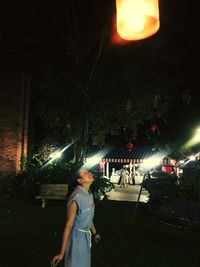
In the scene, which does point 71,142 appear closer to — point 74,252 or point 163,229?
point 163,229

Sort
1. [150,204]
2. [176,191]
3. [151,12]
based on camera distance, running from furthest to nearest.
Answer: [150,204], [176,191], [151,12]

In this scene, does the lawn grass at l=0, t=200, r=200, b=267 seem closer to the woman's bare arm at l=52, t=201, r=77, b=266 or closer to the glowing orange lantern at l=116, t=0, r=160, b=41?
the woman's bare arm at l=52, t=201, r=77, b=266

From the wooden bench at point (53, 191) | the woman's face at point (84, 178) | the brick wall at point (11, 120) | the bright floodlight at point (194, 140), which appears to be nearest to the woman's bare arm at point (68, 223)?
the woman's face at point (84, 178)

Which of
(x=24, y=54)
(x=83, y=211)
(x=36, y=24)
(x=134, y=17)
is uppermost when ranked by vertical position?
(x=36, y=24)

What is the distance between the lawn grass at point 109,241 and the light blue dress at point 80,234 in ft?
9.57

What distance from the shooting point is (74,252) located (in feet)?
15.6

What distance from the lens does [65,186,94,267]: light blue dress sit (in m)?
4.75

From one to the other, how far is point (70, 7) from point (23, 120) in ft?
18.0

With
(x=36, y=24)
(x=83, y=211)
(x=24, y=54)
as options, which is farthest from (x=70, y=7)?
(x=83, y=211)

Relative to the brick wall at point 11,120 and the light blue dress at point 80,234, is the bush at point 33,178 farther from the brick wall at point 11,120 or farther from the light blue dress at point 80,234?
the light blue dress at point 80,234

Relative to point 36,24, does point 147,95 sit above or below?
below

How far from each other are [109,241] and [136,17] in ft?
24.0

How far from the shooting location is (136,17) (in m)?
3.02

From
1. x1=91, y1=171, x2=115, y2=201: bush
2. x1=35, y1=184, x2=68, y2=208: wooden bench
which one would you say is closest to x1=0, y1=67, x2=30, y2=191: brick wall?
x1=35, y1=184, x2=68, y2=208: wooden bench
